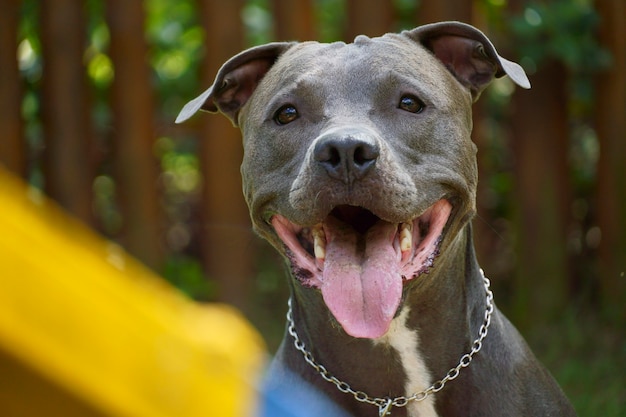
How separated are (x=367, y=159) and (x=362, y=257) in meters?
0.36

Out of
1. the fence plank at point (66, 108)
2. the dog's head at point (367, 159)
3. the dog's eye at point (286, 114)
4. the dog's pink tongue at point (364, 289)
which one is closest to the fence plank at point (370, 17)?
the fence plank at point (66, 108)

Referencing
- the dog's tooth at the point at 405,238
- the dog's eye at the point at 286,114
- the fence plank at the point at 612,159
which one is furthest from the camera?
the fence plank at the point at 612,159

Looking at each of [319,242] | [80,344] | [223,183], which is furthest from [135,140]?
[80,344]

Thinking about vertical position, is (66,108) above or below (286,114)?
below

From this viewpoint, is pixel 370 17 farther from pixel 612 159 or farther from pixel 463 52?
pixel 463 52

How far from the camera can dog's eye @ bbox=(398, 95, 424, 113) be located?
11.2ft

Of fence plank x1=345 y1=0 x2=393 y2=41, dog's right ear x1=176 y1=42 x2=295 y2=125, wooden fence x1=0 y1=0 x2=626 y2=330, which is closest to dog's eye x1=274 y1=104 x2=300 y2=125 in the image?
dog's right ear x1=176 y1=42 x2=295 y2=125

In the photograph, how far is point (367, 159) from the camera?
3.07 metres

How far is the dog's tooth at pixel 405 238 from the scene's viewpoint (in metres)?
3.29

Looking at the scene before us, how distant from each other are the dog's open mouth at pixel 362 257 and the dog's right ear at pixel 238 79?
0.71 m

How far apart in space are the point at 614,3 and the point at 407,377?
3.36m

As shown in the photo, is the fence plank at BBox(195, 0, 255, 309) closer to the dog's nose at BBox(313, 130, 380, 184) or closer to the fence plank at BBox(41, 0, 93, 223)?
the fence plank at BBox(41, 0, 93, 223)

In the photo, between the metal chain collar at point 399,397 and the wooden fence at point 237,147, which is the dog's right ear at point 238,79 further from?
the wooden fence at point 237,147

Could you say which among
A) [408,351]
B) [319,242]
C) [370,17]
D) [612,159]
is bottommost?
[612,159]
